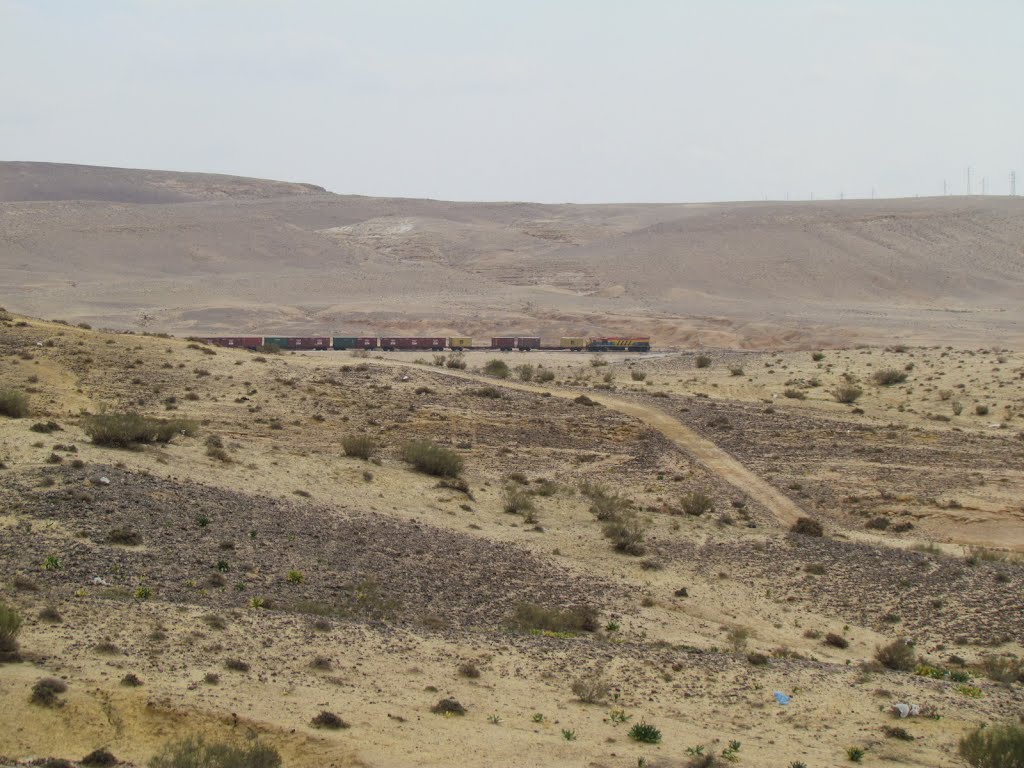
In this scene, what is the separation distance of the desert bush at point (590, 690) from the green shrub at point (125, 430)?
1339cm

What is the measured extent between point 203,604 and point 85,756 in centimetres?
492

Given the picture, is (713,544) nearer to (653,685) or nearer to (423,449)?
(423,449)

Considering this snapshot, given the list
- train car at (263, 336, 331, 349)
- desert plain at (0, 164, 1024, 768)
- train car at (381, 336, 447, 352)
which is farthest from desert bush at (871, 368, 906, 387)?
train car at (263, 336, 331, 349)

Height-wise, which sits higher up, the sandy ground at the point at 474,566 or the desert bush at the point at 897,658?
the sandy ground at the point at 474,566

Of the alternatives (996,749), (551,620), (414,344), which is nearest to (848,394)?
(551,620)

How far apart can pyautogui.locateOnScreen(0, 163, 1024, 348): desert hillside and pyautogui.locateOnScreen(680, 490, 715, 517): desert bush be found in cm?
5604

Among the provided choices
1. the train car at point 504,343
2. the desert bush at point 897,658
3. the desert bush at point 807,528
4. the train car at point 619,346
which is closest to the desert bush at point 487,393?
the desert bush at point 807,528

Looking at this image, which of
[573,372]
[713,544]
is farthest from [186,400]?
[573,372]

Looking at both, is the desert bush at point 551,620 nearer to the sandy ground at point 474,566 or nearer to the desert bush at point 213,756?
the sandy ground at point 474,566

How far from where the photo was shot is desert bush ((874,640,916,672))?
54.8ft

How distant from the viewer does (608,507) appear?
84.8 ft

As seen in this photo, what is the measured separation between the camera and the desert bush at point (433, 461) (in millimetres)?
27562

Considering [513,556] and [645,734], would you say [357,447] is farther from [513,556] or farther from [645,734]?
[645,734]

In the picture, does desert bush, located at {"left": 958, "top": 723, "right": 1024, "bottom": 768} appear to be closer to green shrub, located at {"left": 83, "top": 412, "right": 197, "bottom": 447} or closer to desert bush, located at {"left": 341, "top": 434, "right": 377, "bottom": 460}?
green shrub, located at {"left": 83, "top": 412, "right": 197, "bottom": 447}
